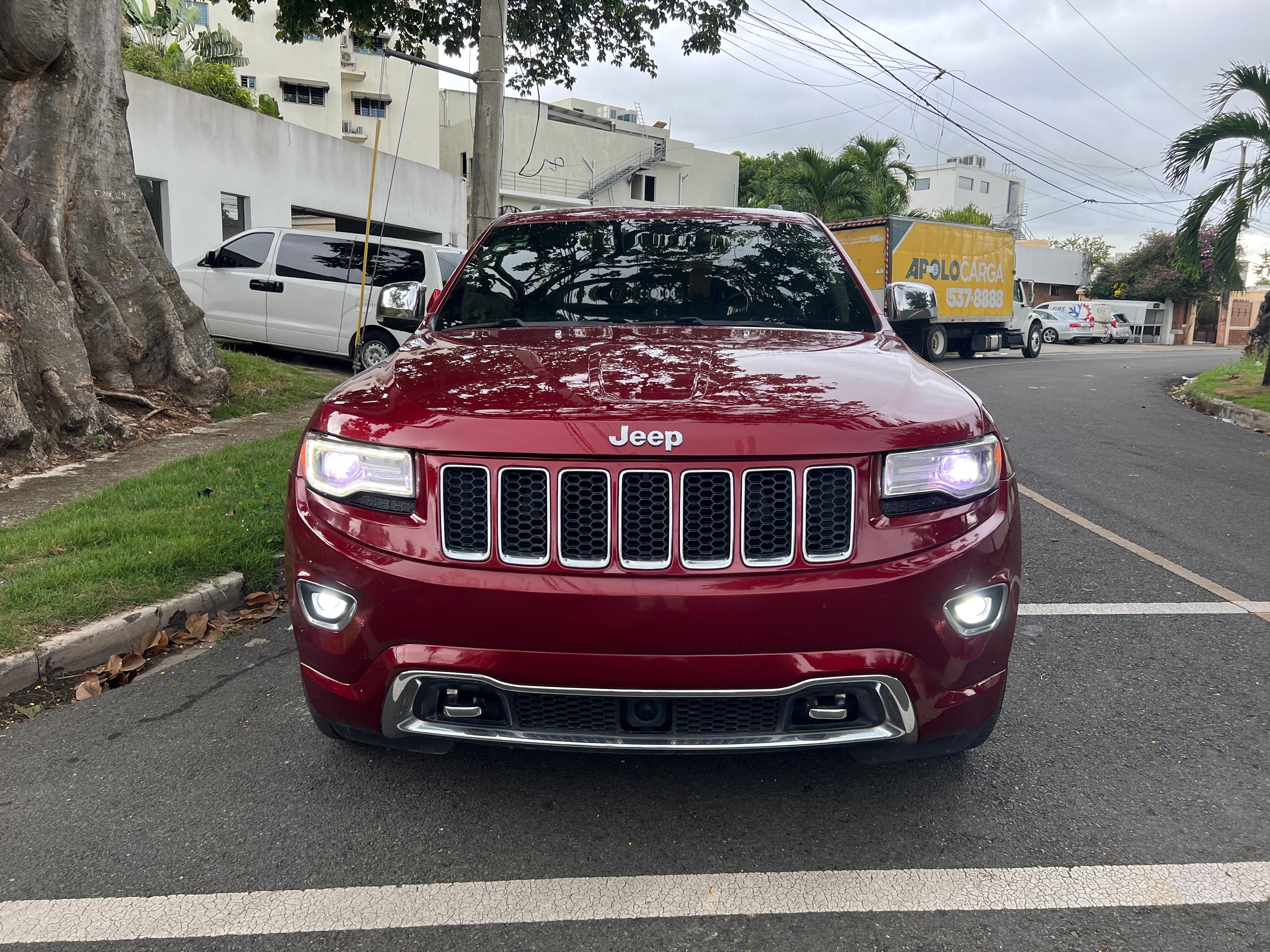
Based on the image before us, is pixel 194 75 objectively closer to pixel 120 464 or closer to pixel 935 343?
pixel 935 343

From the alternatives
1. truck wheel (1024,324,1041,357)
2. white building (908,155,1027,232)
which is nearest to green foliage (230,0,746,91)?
truck wheel (1024,324,1041,357)

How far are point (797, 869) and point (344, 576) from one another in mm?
1371

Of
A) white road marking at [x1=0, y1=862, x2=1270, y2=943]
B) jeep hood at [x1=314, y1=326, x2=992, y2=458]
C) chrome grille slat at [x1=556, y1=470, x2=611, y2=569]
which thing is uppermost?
jeep hood at [x1=314, y1=326, x2=992, y2=458]

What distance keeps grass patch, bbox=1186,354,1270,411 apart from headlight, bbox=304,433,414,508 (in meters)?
13.0

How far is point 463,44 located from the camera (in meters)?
14.7

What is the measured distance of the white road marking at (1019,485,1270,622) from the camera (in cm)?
471

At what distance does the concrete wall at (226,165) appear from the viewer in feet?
50.5

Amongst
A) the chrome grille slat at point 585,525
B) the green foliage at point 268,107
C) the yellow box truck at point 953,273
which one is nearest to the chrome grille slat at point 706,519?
the chrome grille slat at point 585,525

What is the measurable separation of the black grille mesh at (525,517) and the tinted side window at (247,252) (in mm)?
11822

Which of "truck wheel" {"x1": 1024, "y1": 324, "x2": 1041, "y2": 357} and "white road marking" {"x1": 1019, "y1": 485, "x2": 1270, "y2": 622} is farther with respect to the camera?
"truck wheel" {"x1": 1024, "y1": 324, "x2": 1041, "y2": 357}

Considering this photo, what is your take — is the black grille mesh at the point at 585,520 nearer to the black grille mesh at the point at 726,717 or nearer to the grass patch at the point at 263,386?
the black grille mesh at the point at 726,717

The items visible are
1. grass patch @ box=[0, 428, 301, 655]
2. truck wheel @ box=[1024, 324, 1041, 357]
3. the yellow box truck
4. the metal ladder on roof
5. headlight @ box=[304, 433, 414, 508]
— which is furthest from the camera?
the metal ladder on roof

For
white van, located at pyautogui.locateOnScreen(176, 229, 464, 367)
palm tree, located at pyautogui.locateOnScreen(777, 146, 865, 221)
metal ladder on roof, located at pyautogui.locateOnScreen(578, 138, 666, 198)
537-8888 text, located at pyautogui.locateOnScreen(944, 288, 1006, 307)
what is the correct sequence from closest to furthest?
white van, located at pyautogui.locateOnScreen(176, 229, 464, 367)
537-8888 text, located at pyautogui.locateOnScreen(944, 288, 1006, 307)
palm tree, located at pyautogui.locateOnScreen(777, 146, 865, 221)
metal ladder on roof, located at pyautogui.locateOnScreen(578, 138, 666, 198)

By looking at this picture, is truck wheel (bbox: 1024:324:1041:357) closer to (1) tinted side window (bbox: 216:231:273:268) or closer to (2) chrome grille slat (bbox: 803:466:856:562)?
(1) tinted side window (bbox: 216:231:273:268)
